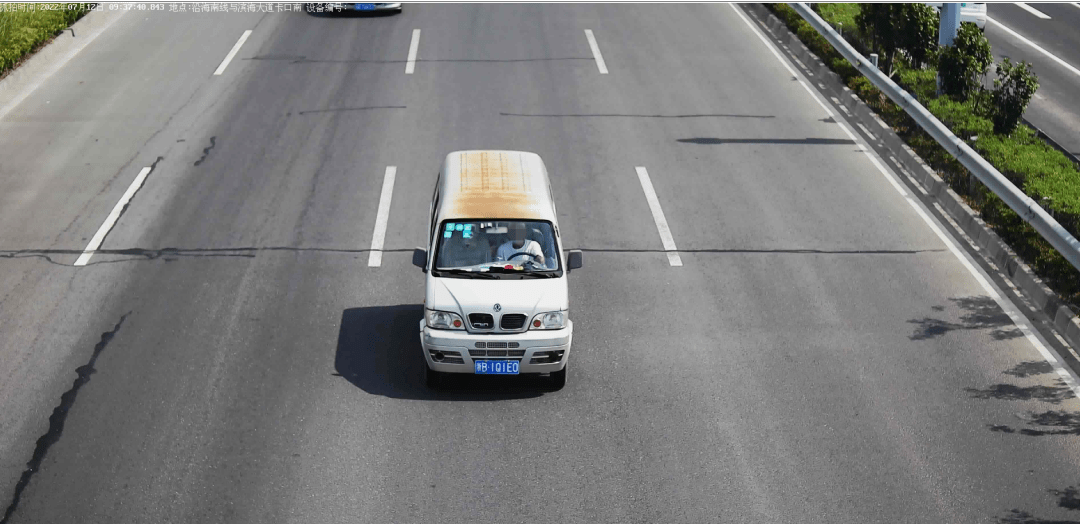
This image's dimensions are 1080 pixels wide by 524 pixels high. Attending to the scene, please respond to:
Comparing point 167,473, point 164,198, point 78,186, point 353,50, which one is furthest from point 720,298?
point 353,50

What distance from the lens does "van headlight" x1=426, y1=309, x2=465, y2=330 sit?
34.6ft

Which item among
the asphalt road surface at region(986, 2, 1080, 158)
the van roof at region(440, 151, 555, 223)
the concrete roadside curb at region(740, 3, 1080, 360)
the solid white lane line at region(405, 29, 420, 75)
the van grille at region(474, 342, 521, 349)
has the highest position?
the van roof at region(440, 151, 555, 223)

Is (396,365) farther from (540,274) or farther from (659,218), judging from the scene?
(659,218)

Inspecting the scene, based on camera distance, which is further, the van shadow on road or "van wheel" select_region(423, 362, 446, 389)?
the van shadow on road

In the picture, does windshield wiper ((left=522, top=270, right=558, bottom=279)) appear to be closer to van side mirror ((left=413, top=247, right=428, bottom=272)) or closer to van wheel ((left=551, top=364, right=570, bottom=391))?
van wheel ((left=551, top=364, right=570, bottom=391))

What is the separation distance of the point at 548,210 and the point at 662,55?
13.1 meters

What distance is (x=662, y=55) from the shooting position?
23609mm

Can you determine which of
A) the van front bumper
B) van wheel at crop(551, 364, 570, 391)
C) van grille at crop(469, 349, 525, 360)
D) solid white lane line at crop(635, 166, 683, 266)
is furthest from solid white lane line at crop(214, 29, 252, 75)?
van wheel at crop(551, 364, 570, 391)

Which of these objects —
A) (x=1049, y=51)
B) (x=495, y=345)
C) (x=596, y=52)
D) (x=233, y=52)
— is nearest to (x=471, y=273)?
(x=495, y=345)

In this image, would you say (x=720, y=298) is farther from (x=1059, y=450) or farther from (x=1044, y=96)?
(x=1044, y=96)

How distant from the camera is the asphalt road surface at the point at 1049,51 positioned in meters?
19.2

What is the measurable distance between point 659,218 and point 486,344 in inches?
223

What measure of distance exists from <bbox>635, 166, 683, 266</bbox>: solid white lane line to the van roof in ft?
8.38

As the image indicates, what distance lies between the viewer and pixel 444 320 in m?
10.6
